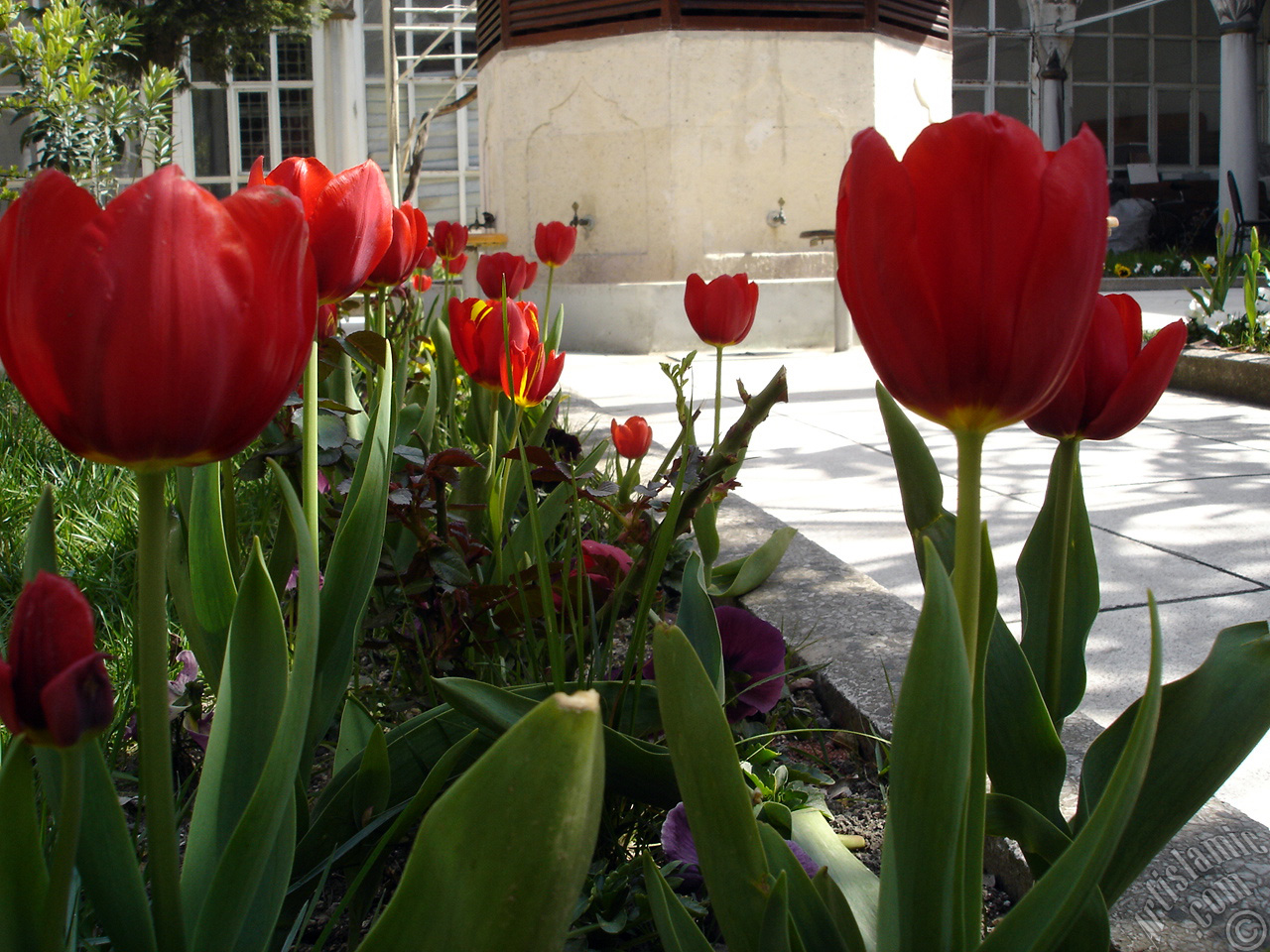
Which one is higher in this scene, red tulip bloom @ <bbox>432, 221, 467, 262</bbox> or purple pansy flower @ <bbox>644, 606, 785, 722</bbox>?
red tulip bloom @ <bbox>432, 221, 467, 262</bbox>

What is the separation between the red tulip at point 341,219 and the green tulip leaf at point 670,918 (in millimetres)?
515

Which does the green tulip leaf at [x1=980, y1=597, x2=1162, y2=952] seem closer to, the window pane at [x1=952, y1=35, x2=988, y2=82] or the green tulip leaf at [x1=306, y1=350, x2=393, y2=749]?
the green tulip leaf at [x1=306, y1=350, x2=393, y2=749]

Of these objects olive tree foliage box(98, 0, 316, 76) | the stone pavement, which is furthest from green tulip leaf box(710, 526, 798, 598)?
olive tree foliage box(98, 0, 316, 76)

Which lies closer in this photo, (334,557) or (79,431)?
(79,431)

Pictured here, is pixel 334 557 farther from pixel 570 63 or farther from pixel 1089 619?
pixel 570 63

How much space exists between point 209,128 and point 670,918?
53.4 ft

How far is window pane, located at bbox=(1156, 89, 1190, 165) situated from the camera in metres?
21.2

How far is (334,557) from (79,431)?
0.34m

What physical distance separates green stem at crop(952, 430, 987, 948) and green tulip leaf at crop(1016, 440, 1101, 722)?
0.25m

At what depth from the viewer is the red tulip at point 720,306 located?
5.48 ft

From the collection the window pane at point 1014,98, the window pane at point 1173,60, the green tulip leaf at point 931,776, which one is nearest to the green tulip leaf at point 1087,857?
the green tulip leaf at point 931,776

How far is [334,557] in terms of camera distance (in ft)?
2.68

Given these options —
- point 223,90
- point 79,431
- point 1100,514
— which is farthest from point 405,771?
point 223,90

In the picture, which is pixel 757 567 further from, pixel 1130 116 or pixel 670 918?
pixel 1130 116
